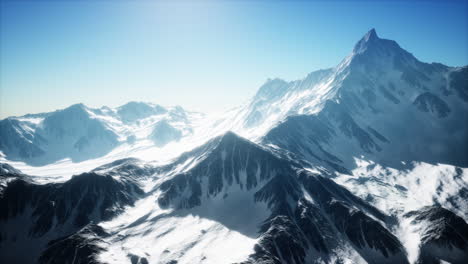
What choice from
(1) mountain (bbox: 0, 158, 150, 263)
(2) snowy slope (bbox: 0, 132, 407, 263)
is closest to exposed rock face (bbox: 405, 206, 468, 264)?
(2) snowy slope (bbox: 0, 132, 407, 263)

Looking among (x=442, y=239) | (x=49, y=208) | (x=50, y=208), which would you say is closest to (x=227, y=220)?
(x=442, y=239)

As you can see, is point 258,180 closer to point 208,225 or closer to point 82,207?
point 208,225

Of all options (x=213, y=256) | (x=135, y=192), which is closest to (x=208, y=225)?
(x=213, y=256)

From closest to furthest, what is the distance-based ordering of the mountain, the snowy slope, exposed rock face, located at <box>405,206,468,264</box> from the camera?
exposed rock face, located at <box>405,206,468,264</box> < the snowy slope < the mountain

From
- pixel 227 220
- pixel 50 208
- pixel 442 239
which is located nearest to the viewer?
pixel 442 239

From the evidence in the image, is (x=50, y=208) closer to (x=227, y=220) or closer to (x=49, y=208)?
(x=49, y=208)

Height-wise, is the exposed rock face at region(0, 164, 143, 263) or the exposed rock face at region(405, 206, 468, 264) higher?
the exposed rock face at region(405, 206, 468, 264)

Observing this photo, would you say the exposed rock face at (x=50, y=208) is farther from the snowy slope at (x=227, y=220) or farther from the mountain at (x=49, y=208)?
the snowy slope at (x=227, y=220)

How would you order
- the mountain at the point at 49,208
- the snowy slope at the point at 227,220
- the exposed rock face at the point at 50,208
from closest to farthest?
the snowy slope at the point at 227,220
the mountain at the point at 49,208
the exposed rock face at the point at 50,208

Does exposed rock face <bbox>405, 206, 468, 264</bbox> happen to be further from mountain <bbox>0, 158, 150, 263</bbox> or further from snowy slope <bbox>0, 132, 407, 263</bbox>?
mountain <bbox>0, 158, 150, 263</bbox>

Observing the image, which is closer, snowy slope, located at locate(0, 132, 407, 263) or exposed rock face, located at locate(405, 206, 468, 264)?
exposed rock face, located at locate(405, 206, 468, 264)

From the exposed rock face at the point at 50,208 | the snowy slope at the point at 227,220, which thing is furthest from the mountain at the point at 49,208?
the snowy slope at the point at 227,220
